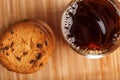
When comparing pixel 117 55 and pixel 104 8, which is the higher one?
pixel 104 8

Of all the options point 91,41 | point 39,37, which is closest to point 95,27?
point 91,41

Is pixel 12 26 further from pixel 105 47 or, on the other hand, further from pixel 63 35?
pixel 105 47
